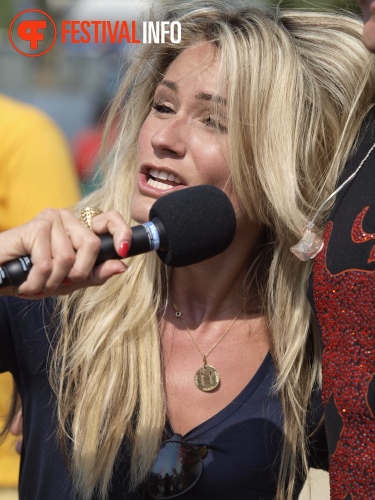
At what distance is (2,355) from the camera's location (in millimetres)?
2309

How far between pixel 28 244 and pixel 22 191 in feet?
5.74

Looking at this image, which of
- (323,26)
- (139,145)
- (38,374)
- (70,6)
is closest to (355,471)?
(38,374)

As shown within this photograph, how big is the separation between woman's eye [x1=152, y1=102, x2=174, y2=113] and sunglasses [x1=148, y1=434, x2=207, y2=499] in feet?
3.14

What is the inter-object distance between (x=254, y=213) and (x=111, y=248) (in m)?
1.11

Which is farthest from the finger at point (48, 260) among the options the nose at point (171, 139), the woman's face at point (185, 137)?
the nose at point (171, 139)

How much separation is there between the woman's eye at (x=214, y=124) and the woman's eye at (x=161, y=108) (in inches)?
4.8

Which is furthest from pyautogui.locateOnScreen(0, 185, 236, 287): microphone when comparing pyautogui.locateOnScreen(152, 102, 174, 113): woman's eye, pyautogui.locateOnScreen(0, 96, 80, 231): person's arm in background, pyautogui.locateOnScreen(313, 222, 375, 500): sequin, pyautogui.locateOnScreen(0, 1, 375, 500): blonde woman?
pyautogui.locateOnScreen(0, 96, 80, 231): person's arm in background

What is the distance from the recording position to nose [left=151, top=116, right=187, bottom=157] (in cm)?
244

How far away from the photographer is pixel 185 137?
248 centimetres

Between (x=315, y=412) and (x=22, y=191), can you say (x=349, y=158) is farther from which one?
(x=22, y=191)

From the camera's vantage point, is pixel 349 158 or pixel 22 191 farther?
pixel 22 191

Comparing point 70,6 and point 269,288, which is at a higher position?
point 70,6

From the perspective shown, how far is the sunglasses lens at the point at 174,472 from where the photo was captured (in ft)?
7.55

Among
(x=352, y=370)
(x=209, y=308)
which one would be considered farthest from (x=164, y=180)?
(x=352, y=370)
